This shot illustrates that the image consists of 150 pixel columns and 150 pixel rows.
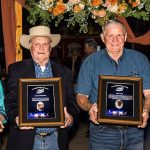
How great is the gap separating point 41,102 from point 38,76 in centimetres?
27

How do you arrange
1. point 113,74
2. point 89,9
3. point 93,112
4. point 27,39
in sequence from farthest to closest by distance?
point 89,9 < point 27,39 < point 113,74 < point 93,112

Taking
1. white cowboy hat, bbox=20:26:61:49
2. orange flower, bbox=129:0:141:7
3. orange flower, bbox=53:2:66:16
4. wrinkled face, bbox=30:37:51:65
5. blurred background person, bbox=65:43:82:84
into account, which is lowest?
blurred background person, bbox=65:43:82:84

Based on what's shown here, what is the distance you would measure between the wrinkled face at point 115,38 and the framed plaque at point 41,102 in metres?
0.59

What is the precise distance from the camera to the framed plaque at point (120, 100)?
12.5ft

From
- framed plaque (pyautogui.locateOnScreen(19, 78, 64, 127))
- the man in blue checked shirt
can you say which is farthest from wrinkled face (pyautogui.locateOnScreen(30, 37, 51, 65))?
the man in blue checked shirt

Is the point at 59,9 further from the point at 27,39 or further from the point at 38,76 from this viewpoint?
the point at 38,76

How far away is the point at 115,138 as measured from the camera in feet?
12.8

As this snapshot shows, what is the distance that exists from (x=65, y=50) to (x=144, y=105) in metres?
7.78

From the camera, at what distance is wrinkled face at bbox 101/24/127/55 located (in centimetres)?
391

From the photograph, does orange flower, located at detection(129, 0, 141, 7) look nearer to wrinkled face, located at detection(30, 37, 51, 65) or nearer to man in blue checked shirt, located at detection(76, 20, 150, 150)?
man in blue checked shirt, located at detection(76, 20, 150, 150)

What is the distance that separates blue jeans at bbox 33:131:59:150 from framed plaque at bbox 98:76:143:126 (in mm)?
485

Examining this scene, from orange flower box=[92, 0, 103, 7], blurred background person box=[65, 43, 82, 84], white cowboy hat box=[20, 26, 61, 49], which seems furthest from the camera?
blurred background person box=[65, 43, 82, 84]

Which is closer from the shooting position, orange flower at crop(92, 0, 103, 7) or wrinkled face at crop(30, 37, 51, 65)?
wrinkled face at crop(30, 37, 51, 65)

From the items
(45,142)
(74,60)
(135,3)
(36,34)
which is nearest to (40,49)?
(36,34)
